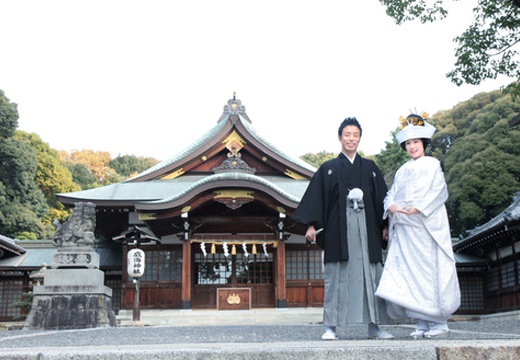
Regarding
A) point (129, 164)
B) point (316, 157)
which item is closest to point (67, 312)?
point (316, 157)

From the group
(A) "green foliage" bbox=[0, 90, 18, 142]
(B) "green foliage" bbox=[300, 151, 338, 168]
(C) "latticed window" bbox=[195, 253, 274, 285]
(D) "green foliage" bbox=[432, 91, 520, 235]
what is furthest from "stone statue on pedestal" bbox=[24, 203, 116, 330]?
(B) "green foliage" bbox=[300, 151, 338, 168]

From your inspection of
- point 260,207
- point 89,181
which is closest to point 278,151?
point 260,207

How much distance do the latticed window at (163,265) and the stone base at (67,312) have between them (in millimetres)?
6808

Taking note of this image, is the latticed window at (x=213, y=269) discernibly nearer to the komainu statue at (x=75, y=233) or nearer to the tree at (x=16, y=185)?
the komainu statue at (x=75, y=233)

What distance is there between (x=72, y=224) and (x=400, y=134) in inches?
293

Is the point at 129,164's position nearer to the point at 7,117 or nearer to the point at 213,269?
the point at 7,117

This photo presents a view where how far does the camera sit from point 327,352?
338cm

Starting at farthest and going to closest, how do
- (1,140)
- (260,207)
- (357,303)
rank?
(1,140) < (260,207) < (357,303)

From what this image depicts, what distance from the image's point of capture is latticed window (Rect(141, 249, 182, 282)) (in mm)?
17375

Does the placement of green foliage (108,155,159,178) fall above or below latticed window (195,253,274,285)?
above

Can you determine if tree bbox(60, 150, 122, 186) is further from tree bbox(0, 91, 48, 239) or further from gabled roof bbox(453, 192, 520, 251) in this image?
gabled roof bbox(453, 192, 520, 251)

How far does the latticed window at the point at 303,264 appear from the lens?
1758 centimetres

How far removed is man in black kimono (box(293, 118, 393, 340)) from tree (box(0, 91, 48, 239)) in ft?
88.7

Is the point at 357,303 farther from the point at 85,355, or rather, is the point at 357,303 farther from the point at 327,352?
the point at 85,355
